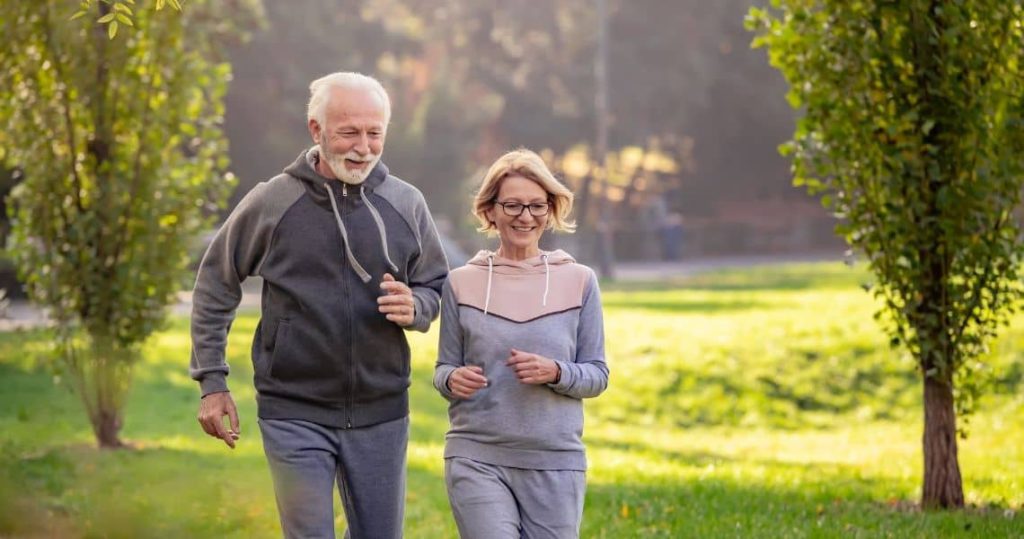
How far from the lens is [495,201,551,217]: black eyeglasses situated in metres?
5.09

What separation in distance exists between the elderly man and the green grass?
287 cm

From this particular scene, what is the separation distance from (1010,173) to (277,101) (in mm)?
37306

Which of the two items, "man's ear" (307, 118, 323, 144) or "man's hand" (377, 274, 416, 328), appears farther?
"man's ear" (307, 118, 323, 144)

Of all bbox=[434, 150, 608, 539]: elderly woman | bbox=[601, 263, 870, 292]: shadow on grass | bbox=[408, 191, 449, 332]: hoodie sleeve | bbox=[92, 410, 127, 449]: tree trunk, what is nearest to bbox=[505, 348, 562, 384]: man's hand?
bbox=[434, 150, 608, 539]: elderly woman

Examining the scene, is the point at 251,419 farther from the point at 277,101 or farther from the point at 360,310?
the point at 277,101

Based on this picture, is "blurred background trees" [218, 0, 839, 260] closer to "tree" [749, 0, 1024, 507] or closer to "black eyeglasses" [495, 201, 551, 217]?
"tree" [749, 0, 1024, 507]

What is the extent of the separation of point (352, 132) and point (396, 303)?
0.59 meters

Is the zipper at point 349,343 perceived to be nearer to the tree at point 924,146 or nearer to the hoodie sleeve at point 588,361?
the hoodie sleeve at point 588,361

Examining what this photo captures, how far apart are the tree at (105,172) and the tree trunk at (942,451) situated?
5454 millimetres

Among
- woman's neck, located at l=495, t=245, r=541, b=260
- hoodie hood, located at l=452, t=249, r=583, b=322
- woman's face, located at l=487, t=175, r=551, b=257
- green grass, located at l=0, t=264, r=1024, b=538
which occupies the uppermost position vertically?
woman's face, located at l=487, t=175, r=551, b=257

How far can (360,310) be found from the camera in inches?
207

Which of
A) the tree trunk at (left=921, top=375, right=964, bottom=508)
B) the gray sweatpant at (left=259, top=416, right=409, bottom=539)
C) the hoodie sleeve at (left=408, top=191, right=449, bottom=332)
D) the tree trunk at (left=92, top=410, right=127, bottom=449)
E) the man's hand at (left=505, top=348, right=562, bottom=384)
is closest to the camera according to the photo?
the man's hand at (left=505, top=348, right=562, bottom=384)

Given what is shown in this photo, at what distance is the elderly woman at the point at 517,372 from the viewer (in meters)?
4.97

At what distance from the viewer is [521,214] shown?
200 inches
